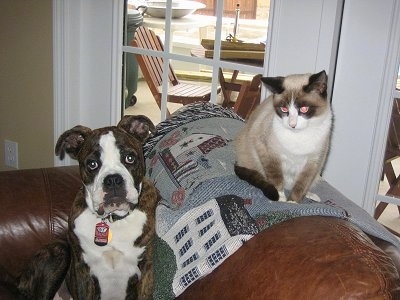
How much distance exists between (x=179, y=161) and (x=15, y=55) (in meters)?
1.37

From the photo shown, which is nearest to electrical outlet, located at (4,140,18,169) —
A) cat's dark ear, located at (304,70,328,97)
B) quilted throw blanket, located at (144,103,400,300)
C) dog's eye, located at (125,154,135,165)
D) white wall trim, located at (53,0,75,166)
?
white wall trim, located at (53,0,75,166)

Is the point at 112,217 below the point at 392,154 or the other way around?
below

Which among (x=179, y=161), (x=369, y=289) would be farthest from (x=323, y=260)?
(x=179, y=161)

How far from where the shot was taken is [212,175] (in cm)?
155

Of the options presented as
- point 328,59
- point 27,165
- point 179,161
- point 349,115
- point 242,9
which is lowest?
point 27,165

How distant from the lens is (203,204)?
1.42m

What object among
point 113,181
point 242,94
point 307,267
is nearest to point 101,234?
point 113,181

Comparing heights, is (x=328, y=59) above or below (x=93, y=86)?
above

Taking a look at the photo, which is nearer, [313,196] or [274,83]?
[274,83]

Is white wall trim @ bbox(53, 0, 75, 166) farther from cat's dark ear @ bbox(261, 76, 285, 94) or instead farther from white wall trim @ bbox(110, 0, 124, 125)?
cat's dark ear @ bbox(261, 76, 285, 94)

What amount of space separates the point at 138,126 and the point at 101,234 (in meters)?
0.37

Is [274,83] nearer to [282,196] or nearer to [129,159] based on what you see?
[282,196]

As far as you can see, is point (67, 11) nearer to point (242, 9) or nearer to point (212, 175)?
point (242, 9)

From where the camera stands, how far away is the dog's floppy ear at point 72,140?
5.29 ft
